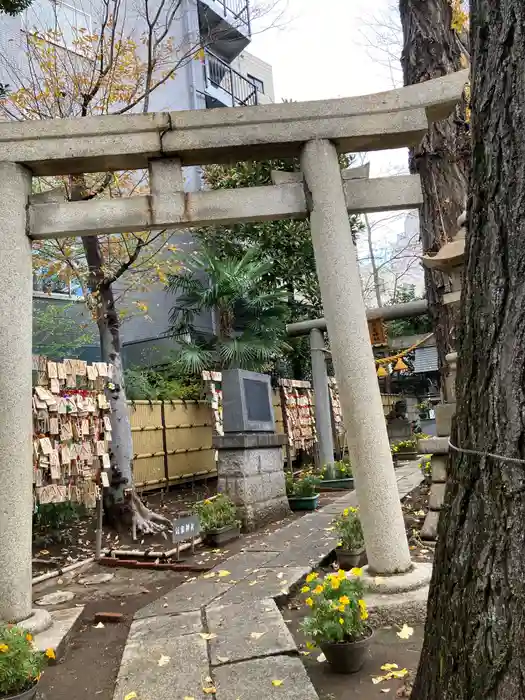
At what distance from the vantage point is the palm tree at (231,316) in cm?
1278

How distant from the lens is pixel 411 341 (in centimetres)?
2050

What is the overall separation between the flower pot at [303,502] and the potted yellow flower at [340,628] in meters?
6.20

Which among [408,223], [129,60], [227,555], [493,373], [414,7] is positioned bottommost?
[227,555]

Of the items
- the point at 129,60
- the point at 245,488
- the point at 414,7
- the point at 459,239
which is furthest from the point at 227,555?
the point at 129,60

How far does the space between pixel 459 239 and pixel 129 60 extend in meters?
7.88

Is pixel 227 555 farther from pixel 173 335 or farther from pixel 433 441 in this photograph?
pixel 173 335

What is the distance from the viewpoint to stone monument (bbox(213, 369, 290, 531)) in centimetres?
810

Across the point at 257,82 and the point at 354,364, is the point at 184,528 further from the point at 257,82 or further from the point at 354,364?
the point at 257,82

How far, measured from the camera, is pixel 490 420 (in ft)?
6.38

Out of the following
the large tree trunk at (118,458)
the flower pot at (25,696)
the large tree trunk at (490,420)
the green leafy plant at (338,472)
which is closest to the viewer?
the large tree trunk at (490,420)

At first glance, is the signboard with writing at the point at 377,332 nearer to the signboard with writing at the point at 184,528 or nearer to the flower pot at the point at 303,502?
the flower pot at the point at 303,502

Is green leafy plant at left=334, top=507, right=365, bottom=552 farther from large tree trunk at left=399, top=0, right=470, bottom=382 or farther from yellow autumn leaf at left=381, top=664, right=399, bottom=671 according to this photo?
large tree trunk at left=399, top=0, right=470, bottom=382

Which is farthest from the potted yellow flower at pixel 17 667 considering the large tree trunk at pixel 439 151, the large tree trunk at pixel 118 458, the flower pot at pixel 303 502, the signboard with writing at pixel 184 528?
the flower pot at pixel 303 502

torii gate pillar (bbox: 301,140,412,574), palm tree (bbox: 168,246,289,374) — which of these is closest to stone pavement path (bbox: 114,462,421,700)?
torii gate pillar (bbox: 301,140,412,574)
